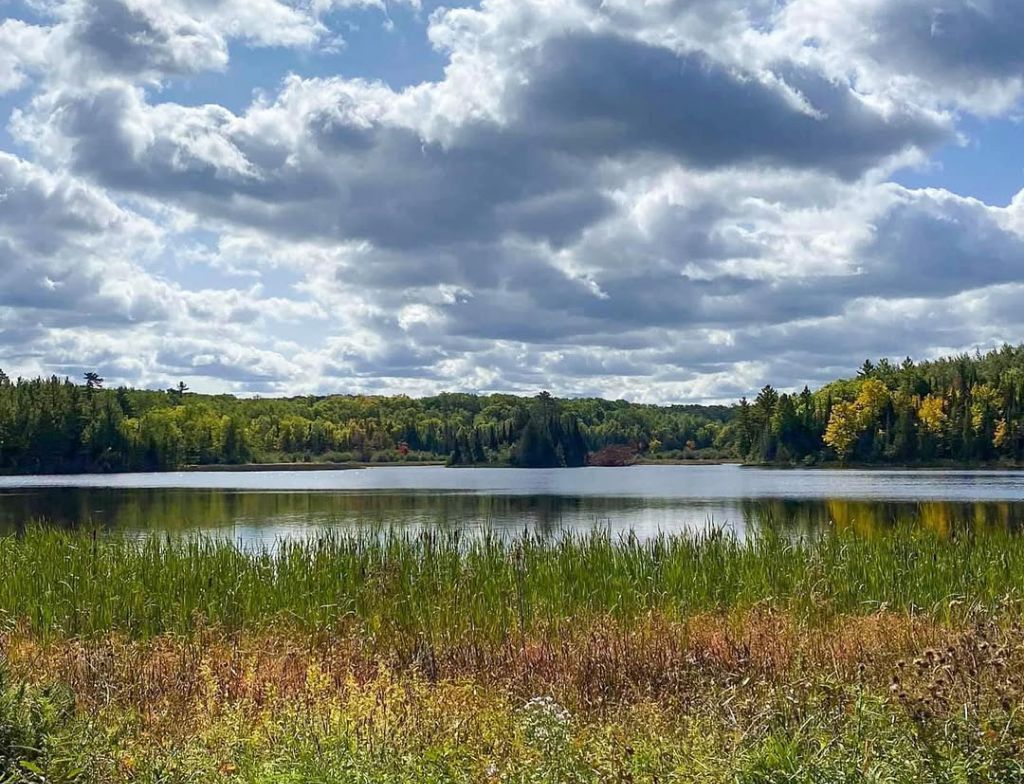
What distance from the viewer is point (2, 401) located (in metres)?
106

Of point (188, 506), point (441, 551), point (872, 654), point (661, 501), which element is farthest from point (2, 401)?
point (872, 654)

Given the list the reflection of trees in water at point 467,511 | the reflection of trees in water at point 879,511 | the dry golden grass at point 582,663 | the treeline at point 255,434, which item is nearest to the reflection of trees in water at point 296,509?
the reflection of trees in water at point 467,511

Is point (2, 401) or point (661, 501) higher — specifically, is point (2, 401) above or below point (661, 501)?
above

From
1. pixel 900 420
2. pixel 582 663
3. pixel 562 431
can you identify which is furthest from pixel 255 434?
pixel 582 663

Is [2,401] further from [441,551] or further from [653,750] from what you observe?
[653,750]

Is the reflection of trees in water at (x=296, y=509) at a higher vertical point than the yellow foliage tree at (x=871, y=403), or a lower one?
lower

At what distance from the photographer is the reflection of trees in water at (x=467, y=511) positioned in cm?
3167

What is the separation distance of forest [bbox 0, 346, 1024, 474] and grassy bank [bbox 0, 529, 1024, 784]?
97.2m

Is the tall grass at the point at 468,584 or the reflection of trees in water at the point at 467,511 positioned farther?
the reflection of trees in water at the point at 467,511

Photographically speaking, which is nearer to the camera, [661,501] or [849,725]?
[849,725]

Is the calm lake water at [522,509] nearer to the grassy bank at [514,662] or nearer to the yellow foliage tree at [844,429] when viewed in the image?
the grassy bank at [514,662]

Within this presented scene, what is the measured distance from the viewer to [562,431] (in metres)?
144

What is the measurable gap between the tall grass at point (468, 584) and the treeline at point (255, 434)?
331 feet

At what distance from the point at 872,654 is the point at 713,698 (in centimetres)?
243
